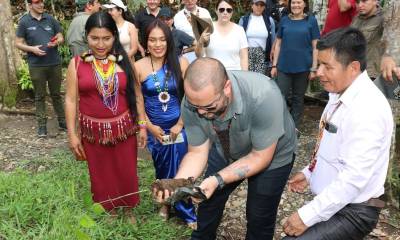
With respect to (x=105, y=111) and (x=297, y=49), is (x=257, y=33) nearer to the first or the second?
(x=297, y=49)

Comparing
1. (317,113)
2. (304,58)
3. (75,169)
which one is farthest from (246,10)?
(75,169)

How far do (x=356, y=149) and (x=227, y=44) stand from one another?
11.1 ft

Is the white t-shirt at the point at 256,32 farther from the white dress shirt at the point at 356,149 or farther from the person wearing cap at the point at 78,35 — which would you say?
the white dress shirt at the point at 356,149

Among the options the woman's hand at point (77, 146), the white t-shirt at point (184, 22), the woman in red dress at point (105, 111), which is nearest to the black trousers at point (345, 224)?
the woman in red dress at point (105, 111)

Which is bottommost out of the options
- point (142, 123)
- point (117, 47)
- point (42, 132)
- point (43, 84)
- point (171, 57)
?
point (42, 132)

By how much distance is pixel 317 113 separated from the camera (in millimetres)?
7000

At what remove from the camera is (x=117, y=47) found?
3.57m

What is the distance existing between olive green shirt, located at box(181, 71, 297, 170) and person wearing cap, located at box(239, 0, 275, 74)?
11.4 feet

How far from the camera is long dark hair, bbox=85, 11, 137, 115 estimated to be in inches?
133

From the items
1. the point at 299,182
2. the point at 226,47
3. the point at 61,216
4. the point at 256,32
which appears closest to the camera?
the point at 299,182

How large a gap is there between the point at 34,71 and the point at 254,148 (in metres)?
4.45

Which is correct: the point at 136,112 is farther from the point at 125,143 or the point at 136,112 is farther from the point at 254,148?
the point at 254,148

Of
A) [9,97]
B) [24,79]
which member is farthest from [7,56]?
[9,97]

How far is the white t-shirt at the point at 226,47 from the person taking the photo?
17.6ft
